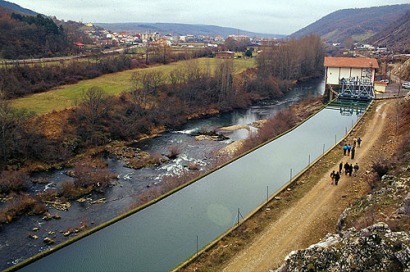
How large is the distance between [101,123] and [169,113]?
22.6 ft

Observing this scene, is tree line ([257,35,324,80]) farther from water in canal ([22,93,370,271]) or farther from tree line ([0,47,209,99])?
water in canal ([22,93,370,271])

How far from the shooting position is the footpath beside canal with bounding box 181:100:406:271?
34.9ft

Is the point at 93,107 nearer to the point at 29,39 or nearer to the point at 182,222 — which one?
the point at 182,222

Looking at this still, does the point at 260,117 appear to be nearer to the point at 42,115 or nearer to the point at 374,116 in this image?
the point at 374,116

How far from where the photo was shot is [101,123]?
99.3 feet

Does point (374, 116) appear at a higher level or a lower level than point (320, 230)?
higher

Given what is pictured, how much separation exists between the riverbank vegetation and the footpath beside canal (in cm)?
608

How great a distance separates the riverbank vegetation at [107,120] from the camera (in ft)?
68.0

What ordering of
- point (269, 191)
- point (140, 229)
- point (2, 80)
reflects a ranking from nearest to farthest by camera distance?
point (140, 229) < point (269, 191) < point (2, 80)

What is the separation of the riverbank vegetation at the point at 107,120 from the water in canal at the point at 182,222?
95.2 inches

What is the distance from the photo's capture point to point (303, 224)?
12.1 meters

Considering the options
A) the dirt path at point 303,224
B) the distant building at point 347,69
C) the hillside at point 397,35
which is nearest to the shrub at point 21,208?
the dirt path at point 303,224

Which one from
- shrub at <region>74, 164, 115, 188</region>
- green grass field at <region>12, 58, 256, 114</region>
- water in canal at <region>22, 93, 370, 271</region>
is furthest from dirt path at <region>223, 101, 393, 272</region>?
green grass field at <region>12, 58, 256, 114</region>

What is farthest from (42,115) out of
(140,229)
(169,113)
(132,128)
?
(140,229)
